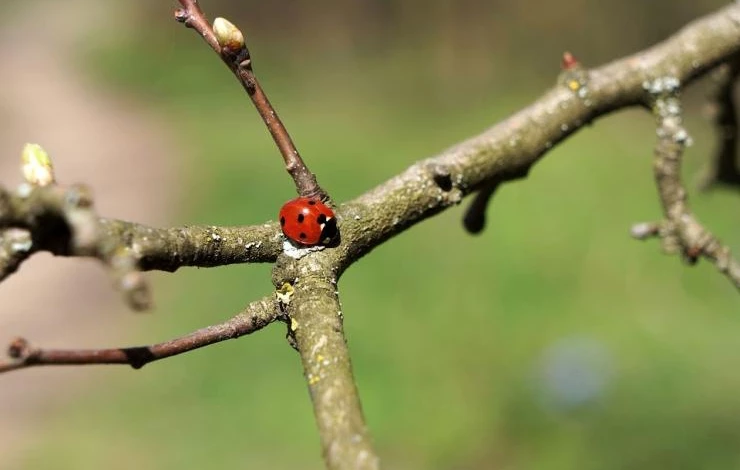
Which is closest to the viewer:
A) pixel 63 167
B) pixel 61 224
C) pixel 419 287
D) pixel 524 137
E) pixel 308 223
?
pixel 61 224

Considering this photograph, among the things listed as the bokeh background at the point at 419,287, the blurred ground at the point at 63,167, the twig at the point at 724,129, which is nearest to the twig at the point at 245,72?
the twig at the point at 724,129

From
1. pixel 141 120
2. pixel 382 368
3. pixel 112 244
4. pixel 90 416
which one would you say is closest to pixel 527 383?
pixel 382 368

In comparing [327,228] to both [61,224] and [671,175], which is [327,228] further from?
[671,175]

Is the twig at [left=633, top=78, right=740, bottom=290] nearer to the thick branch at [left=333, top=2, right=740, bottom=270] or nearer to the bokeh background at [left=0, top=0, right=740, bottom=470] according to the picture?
the thick branch at [left=333, top=2, right=740, bottom=270]

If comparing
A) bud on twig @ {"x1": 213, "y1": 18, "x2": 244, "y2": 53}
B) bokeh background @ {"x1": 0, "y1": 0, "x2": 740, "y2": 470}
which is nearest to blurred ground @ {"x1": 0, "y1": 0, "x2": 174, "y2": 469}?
bokeh background @ {"x1": 0, "y1": 0, "x2": 740, "y2": 470}

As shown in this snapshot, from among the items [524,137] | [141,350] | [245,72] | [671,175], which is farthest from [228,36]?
[671,175]

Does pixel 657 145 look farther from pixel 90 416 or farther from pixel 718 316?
pixel 90 416
